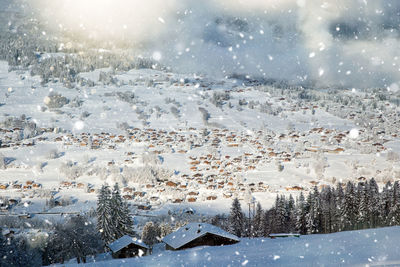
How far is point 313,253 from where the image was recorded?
60.7 feet

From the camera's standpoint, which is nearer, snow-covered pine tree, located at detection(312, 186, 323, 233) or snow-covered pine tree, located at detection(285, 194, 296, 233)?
snow-covered pine tree, located at detection(312, 186, 323, 233)

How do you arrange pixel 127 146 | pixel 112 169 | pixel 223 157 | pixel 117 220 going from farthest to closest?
pixel 127 146 < pixel 223 157 < pixel 112 169 < pixel 117 220

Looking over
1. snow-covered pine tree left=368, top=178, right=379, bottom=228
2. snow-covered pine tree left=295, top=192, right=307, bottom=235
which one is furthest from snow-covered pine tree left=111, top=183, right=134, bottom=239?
snow-covered pine tree left=368, top=178, right=379, bottom=228

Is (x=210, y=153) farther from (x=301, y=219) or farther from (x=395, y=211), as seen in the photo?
(x=395, y=211)

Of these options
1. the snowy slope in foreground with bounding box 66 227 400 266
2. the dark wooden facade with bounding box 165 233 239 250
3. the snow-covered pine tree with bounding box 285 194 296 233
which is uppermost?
the snowy slope in foreground with bounding box 66 227 400 266

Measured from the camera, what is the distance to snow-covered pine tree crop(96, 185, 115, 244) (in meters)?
34.1

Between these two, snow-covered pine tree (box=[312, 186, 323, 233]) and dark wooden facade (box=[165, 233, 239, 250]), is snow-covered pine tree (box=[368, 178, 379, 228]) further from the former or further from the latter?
dark wooden facade (box=[165, 233, 239, 250])

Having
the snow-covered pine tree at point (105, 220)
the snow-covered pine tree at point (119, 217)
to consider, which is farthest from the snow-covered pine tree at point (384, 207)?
the snow-covered pine tree at point (105, 220)

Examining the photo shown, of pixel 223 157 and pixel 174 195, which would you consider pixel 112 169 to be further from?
pixel 223 157

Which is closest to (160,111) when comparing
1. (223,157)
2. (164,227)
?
(223,157)

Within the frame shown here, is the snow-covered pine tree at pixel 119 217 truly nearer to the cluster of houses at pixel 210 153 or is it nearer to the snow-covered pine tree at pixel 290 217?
the snow-covered pine tree at pixel 290 217

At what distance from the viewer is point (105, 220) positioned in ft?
113

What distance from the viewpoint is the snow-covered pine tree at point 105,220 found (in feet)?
112

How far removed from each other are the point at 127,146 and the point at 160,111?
4040cm
